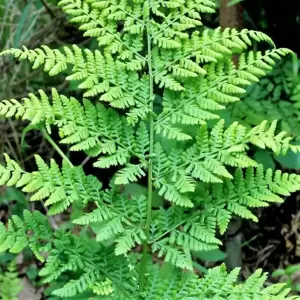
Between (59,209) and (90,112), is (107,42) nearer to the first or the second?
(90,112)

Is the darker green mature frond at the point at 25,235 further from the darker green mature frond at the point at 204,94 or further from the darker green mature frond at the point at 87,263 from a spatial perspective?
the darker green mature frond at the point at 204,94

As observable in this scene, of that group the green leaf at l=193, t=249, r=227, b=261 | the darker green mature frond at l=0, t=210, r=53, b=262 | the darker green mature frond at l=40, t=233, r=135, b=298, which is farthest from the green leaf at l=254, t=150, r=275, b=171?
the darker green mature frond at l=0, t=210, r=53, b=262

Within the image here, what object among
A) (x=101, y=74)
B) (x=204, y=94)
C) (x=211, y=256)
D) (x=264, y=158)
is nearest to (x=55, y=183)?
(x=101, y=74)

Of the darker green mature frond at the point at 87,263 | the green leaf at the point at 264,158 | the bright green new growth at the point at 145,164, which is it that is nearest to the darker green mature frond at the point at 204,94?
the bright green new growth at the point at 145,164

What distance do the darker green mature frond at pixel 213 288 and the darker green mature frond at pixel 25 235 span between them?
0.92ft

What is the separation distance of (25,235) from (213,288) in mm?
470

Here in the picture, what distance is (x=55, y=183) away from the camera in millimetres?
1500

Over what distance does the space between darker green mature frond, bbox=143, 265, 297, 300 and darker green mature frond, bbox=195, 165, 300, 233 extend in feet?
0.39

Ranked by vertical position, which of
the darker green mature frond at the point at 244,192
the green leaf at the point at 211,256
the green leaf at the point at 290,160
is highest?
the darker green mature frond at the point at 244,192

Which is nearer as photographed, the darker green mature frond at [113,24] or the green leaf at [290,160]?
the darker green mature frond at [113,24]

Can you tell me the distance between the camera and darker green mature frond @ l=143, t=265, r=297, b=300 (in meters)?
1.48

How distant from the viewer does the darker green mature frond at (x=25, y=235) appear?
4.86ft

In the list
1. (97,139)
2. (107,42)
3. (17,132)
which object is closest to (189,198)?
(97,139)

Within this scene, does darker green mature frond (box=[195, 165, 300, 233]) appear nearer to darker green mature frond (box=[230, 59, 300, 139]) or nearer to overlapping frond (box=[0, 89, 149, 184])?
overlapping frond (box=[0, 89, 149, 184])
